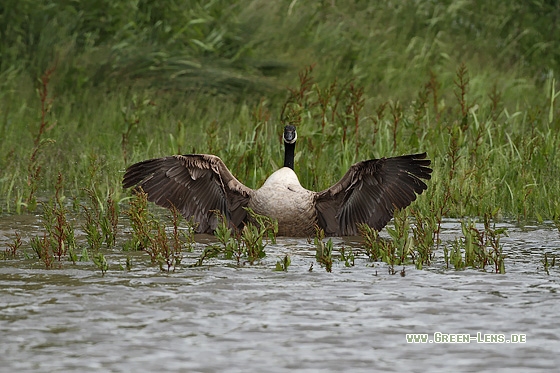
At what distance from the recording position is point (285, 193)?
780 cm

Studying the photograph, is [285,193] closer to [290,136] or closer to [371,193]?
[371,193]

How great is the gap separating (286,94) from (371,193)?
19.7ft

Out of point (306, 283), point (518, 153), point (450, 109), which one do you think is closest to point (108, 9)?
point (450, 109)

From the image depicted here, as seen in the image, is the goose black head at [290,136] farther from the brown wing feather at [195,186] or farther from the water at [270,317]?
the water at [270,317]

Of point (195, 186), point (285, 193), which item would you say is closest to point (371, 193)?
point (285, 193)

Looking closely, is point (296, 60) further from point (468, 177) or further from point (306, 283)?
point (306, 283)

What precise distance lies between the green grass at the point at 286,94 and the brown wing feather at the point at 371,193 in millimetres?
353

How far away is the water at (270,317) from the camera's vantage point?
4.18 meters

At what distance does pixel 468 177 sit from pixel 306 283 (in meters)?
3.45

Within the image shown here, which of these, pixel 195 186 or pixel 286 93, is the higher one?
pixel 286 93

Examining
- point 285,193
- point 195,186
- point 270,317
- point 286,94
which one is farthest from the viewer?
point 286,94

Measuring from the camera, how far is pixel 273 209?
7.73 m

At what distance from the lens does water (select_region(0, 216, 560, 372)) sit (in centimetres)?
418

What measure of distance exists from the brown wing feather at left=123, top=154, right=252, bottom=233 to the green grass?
0.42 m
